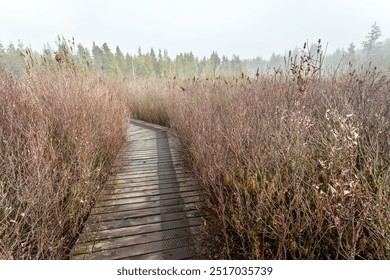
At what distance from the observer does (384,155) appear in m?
1.85

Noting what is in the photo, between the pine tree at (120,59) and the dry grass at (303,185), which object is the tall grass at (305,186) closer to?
the dry grass at (303,185)

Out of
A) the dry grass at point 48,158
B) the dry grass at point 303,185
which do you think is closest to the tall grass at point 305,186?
the dry grass at point 303,185

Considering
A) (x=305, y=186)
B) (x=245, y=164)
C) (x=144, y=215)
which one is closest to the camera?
(x=305, y=186)

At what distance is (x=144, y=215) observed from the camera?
2.35m

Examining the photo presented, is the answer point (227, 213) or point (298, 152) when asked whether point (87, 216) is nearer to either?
point (227, 213)

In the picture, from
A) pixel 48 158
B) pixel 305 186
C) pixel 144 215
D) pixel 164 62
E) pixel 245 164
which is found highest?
pixel 164 62

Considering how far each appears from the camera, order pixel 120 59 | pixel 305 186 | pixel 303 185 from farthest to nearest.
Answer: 1. pixel 120 59
2. pixel 305 186
3. pixel 303 185

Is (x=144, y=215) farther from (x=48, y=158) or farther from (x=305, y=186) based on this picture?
(x=305, y=186)

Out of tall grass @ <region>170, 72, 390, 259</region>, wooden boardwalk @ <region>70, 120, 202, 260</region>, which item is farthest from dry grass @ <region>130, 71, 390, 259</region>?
wooden boardwalk @ <region>70, 120, 202, 260</region>

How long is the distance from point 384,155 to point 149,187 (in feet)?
8.59

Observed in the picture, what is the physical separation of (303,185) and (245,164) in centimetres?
57

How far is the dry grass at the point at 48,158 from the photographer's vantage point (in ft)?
5.45

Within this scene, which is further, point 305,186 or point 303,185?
point 305,186

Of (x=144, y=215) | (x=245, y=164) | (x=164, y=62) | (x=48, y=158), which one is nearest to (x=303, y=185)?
(x=245, y=164)
